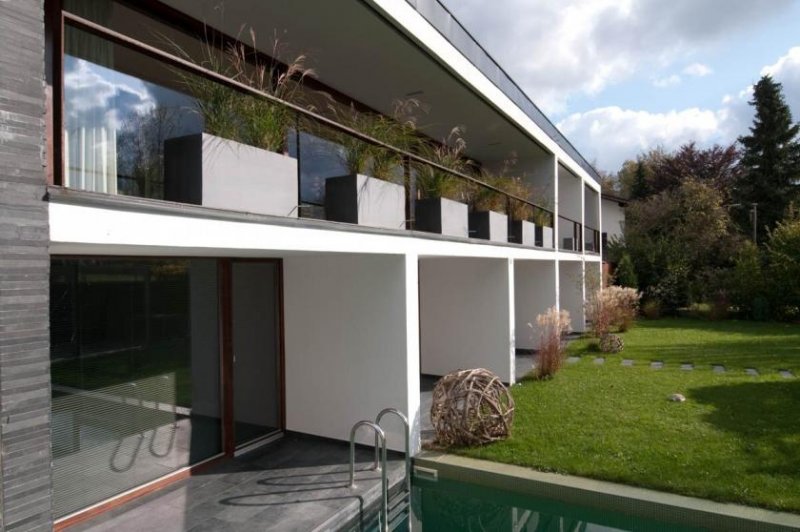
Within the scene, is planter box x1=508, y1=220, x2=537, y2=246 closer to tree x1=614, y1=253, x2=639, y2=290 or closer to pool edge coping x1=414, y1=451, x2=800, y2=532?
pool edge coping x1=414, y1=451, x2=800, y2=532

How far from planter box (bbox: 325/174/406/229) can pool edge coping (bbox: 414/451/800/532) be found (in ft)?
10.3

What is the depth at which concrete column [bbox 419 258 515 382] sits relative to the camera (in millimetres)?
10742

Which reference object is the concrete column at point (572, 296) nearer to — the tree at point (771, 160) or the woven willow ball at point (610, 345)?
the woven willow ball at point (610, 345)

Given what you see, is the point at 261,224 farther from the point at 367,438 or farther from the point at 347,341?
the point at 367,438

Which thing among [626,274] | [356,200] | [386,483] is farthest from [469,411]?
[626,274]

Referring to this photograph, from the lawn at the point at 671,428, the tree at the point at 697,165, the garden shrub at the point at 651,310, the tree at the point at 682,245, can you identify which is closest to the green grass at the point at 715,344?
the lawn at the point at 671,428

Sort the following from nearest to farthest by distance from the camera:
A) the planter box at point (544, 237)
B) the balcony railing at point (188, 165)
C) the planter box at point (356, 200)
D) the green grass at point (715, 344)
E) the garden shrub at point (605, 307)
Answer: the balcony railing at point (188, 165) → the planter box at point (356, 200) → the green grass at point (715, 344) → the planter box at point (544, 237) → the garden shrub at point (605, 307)

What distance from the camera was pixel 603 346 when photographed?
46.5 feet

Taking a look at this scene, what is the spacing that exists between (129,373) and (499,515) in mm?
4267

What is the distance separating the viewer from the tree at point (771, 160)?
29.9m

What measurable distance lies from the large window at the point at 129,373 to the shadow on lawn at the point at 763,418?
21.7ft

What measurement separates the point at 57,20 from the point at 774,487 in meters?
7.49

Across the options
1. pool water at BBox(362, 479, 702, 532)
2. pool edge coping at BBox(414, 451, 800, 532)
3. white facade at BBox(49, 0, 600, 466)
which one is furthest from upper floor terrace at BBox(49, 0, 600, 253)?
pool water at BBox(362, 479, 702, 532)

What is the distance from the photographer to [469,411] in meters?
7.02
